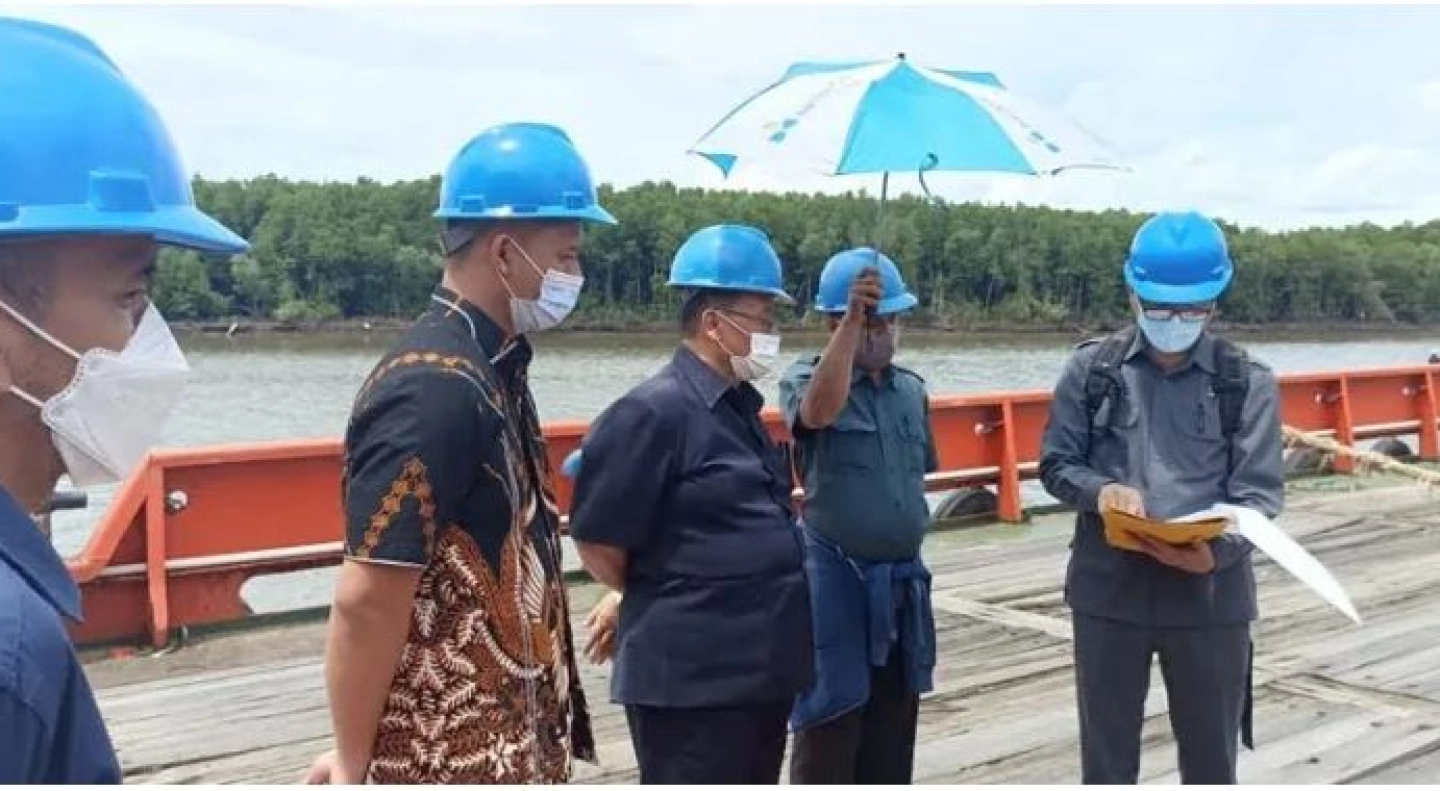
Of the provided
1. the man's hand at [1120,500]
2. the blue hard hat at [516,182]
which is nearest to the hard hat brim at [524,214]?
the blue hard hat at [516,182]

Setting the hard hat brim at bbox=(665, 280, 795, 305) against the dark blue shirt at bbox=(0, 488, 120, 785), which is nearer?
the dark blue shirt at bbox=(0, 488, 120, 785)

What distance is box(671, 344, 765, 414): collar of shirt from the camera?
3.04 meters

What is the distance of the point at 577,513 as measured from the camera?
117 inches

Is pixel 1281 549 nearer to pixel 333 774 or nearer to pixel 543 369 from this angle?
pixel 333 774

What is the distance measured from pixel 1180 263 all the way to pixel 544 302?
1699 millimetres

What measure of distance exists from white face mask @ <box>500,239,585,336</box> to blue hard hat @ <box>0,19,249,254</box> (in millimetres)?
898

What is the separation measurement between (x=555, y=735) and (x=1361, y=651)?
473 centimetres

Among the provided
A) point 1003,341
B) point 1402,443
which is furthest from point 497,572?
point 1003,341

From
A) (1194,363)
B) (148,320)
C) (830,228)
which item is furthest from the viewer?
(830,228)

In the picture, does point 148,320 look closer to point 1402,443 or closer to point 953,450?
point 953,450

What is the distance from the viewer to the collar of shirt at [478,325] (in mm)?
2275

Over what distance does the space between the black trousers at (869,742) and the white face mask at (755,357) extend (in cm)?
96

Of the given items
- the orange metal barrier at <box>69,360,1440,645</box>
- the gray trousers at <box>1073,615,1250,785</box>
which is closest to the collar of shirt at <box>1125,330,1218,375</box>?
the gray trousers at <box>1073,615,1250,785</box>

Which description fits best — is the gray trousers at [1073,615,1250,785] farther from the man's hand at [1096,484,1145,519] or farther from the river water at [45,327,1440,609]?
the river water at [45,327,1440,609]
